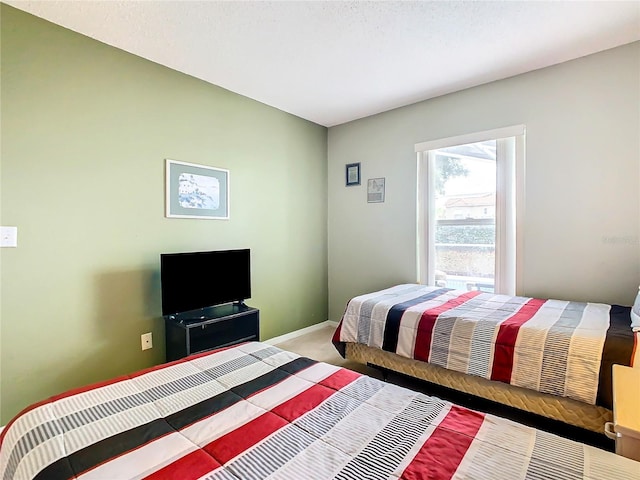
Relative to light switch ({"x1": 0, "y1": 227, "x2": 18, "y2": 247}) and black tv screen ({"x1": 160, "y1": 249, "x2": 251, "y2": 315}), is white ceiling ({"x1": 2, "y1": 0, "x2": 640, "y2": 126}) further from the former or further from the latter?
black tv screen ({"x1": 160, "y1": 249, "x2": 251, "y2": 315})

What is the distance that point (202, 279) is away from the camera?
2.63 meters

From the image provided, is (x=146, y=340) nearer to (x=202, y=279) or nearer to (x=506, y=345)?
(x=202, y=279)

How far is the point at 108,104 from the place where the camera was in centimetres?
232

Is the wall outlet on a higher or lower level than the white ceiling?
lower

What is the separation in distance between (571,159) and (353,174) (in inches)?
82.6

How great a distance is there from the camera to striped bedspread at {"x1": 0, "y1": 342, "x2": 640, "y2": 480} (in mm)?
830

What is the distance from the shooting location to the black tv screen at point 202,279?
244 cm

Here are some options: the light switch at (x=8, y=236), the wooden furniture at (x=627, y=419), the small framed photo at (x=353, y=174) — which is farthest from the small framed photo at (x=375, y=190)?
the light switch at (x=8, y=236)

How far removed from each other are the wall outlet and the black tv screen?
1.00 feet

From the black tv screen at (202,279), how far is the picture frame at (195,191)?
423 mm

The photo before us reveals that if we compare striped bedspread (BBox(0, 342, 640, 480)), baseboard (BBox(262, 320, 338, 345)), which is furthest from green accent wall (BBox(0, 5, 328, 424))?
striped bedspread (BBox(0, 342, 640, 480))

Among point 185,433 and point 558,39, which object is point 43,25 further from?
point 558,39

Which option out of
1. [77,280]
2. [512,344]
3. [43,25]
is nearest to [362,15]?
[43,25]

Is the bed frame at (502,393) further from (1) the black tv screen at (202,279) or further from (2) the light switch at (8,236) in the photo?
(2) the light switch at (8,236)
